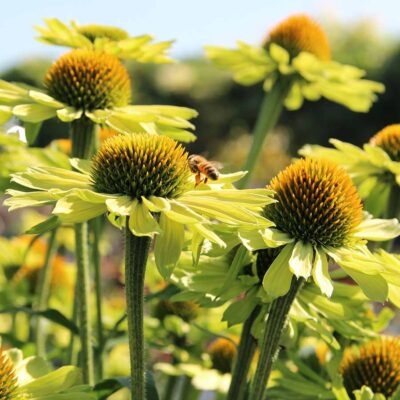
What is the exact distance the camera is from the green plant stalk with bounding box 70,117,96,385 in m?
1.44

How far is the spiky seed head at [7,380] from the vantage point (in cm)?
115

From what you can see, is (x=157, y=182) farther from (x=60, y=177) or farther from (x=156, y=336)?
(x=156, y=336)

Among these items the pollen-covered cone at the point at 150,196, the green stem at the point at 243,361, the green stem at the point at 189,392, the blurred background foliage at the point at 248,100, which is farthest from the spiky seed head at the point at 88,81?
the blurred background foliage at the point at 248,100

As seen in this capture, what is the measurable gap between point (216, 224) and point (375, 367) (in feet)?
1.95

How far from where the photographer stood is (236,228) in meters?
1.04

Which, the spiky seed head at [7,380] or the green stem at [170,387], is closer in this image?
the spiky seed head at [7,380]

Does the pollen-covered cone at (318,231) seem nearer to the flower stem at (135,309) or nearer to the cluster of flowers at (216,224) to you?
the cluster of flowers at (216,224)

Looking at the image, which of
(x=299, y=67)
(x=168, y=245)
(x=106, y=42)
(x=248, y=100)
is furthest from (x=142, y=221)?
(x=248, y=100)

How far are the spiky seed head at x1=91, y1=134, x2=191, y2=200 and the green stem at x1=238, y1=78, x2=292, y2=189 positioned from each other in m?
0.61

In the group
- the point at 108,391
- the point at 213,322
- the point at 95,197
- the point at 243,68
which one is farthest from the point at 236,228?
the point at 243,68

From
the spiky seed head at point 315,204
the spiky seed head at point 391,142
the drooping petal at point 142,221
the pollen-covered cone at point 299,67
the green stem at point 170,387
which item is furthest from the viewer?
the pollen-covered cone at point 299,67

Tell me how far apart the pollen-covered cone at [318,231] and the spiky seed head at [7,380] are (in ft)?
1.41

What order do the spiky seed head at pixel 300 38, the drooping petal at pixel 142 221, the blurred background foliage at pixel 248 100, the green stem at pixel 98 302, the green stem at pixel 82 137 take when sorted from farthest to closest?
the blurred background foliage at pixel 248 100 → the spiky seed head at pixel 300 38 → the green stem at pixel 98 302 → the green stem at pixel 82 137 → the drooping petal at pixel 142 221

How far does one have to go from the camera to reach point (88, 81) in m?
1.53
